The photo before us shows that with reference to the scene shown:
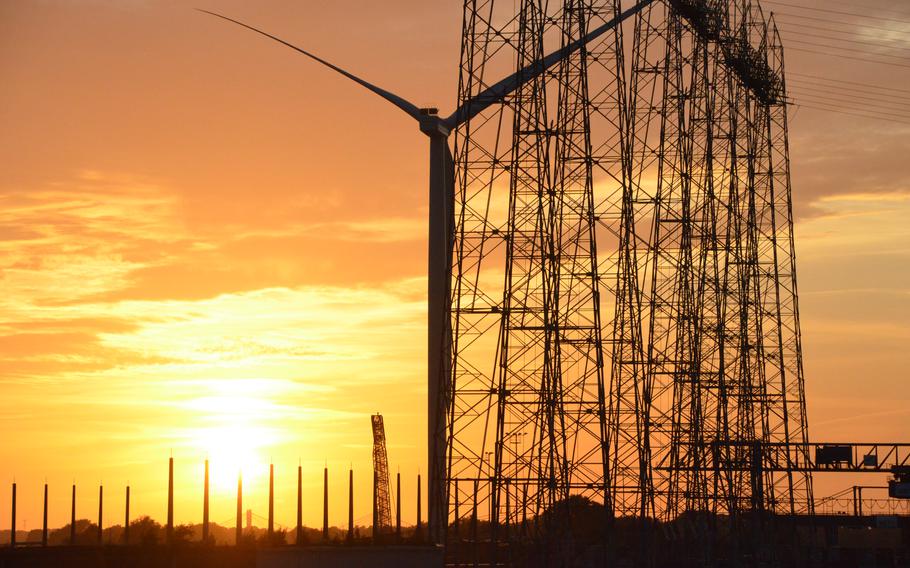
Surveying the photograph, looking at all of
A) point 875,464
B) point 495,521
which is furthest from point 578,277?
point 875,464

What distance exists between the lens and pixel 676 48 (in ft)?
239

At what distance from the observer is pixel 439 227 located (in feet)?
248

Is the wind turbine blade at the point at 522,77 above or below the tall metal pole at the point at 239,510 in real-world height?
above

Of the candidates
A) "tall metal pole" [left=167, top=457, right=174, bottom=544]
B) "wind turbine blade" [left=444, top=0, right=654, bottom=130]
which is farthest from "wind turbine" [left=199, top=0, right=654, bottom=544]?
"tall metal pole" [left=167, top=457, right=174, bottom=544]

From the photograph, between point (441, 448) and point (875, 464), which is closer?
point (441, 448)

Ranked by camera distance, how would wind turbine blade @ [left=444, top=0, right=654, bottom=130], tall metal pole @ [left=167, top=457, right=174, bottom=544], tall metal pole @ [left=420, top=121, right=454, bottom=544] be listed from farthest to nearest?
tall metal pole @ [left=167, top=457, right=174, bottom=544] → tall metal pole @ [left=420, top=121, right=454, bottom=544] → wind turbine blade @ [left=444, top=0, right=654, bottom=130]

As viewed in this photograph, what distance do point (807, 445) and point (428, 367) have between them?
25136 mm

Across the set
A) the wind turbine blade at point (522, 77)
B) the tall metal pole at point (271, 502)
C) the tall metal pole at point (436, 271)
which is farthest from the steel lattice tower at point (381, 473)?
the wind turbine blade at point (522, 77)

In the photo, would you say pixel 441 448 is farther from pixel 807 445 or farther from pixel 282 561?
pixel 807 445

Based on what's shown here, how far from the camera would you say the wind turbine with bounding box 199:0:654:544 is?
6019 centimetres

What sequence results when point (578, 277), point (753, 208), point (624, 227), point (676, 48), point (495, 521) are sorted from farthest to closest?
point (753, 208), point (676, 48), point (624, 227), point (578, 277), point (495, 521)

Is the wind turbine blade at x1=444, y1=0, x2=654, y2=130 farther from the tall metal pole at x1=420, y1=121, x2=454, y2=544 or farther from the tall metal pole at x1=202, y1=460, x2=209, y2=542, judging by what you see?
the tall metal pole at x1=202, y1=460, x2=209, y2=542

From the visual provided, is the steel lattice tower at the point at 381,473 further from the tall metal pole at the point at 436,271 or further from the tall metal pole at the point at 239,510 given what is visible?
the tall metal pole at the point at 436,271

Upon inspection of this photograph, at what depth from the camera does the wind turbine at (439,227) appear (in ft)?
197
